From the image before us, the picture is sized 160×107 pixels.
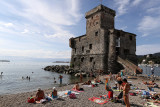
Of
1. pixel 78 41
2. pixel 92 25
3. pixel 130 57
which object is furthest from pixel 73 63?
pixel 130 57

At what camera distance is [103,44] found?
26734mm

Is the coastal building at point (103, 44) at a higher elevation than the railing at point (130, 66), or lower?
higher

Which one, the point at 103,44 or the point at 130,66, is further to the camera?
the point at 103,44

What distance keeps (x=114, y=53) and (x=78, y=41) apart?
13536 millimetres

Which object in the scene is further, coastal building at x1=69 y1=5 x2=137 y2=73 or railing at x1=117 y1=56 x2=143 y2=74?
coastal building at x1=69 y1=5 x2=137 y2=73

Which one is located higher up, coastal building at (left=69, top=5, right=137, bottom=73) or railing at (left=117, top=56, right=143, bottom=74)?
coastal building at (left=69, top=5, right=137, bottom=73)

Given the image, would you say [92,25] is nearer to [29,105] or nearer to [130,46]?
[130,46]

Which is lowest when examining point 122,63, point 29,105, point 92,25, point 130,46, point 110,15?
point 29,105

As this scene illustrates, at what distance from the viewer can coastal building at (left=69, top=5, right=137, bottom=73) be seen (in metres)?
25.5

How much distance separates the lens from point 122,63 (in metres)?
23.5

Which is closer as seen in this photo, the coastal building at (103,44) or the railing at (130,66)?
the railing at (130,66)

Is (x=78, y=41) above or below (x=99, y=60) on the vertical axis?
above

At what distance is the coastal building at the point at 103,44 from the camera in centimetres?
2552

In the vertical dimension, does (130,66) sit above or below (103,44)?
below
